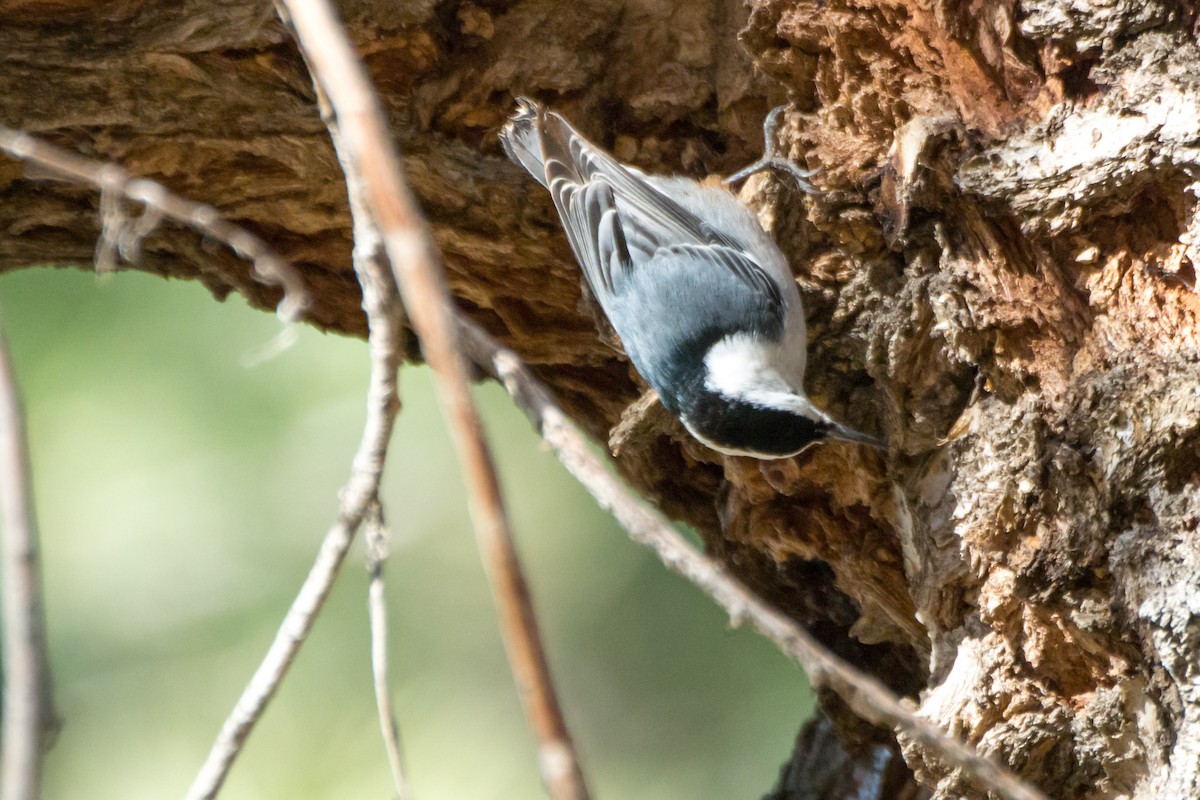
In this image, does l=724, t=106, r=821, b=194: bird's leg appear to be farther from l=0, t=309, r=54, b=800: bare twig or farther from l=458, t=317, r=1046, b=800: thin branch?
l=0, t=309, r=54, b=800: bare twig

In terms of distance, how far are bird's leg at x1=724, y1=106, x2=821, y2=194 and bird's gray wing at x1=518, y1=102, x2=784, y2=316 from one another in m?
0.15

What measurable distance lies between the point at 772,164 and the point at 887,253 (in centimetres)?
30

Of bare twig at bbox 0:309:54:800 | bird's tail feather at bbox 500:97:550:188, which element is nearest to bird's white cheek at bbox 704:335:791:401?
bird's tail feather at bbox 500:97:550:188

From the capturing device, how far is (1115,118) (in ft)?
5.16

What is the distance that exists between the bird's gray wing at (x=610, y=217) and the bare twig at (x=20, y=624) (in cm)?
154

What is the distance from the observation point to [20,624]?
2.20 ft

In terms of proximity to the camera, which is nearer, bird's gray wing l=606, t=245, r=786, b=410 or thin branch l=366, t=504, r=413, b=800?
thin branch l=366, t=504, r=413, b=800

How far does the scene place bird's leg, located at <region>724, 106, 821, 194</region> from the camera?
6.61 feet

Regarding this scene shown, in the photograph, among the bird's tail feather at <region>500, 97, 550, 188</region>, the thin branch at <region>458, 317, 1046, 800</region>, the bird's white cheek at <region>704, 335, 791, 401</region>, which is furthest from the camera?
the bird's tail feather at <region>500, 97, 550, 188</region>

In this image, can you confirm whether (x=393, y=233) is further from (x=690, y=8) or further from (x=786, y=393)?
(x=690, y=8)

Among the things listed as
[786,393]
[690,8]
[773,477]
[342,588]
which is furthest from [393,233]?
[342,588]

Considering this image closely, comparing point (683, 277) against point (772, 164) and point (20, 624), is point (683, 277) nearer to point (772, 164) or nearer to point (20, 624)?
point (772, 164)

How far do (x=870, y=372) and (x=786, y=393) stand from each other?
0.50 ft

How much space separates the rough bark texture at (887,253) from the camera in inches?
61.1
